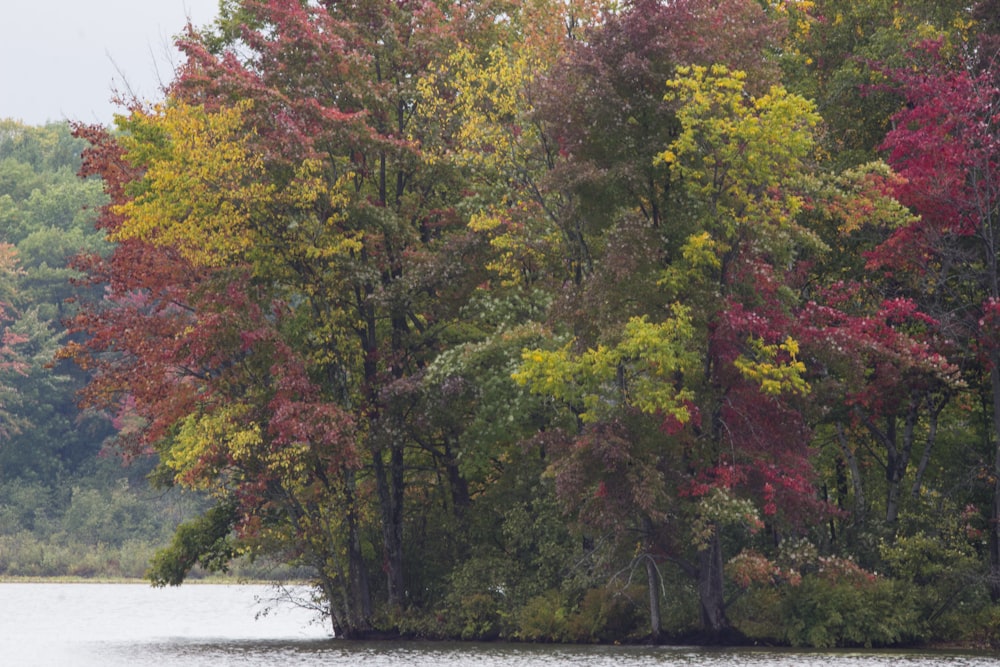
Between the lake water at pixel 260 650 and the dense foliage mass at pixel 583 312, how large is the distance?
1.99 m

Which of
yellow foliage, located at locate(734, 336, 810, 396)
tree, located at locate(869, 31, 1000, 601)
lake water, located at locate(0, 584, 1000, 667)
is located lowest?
lake water, located at locate(0, 584, 1000, 667)

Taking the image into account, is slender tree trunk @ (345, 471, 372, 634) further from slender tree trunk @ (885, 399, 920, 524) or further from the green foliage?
slender tree trunk @ (885, 399, 920, 524)

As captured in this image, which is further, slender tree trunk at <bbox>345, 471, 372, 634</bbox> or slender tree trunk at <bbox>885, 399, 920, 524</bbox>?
slender tree trunk at <bbox>345, 471, 372, 634</bbox>

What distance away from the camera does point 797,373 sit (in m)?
28.3

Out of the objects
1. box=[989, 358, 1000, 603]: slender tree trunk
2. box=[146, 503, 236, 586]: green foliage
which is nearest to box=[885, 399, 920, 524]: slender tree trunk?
box=[989, 358, 1000, 603]: slender tree trunk

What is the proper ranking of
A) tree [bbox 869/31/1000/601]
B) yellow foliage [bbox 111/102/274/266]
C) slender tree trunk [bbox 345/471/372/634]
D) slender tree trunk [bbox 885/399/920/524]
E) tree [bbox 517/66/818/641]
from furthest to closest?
1. slender tree trunk [bbox 345/471/372/634]
2. slender tree trunk [bbox 885/399/920/524]
3. yellow foliage [bbox 111/102/274/266]
4. tree [bbox 869/31/1000/601]
5. tree [bbox 517/66/818/641]

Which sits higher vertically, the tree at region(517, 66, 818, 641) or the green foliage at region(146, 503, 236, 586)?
the tree at region(517, 66, 818, 641)

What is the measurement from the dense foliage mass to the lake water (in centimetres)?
199

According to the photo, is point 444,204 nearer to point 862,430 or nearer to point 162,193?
point 162,193

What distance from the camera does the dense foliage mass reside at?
28766mm

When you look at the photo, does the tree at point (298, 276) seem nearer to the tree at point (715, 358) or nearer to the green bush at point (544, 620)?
the green bush at point (544, 620)

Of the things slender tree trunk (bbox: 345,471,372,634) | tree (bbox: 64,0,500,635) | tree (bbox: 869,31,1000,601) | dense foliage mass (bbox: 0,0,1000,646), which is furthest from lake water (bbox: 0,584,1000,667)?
tree (bbox: 869,31,1000,601)

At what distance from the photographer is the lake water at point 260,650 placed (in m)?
25.8

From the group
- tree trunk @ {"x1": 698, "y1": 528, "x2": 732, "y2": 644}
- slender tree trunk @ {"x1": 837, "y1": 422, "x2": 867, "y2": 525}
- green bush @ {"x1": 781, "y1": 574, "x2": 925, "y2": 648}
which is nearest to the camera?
green bush @ {"x1": 781, "y1": 574, "x2": 925, "y2": 648}
